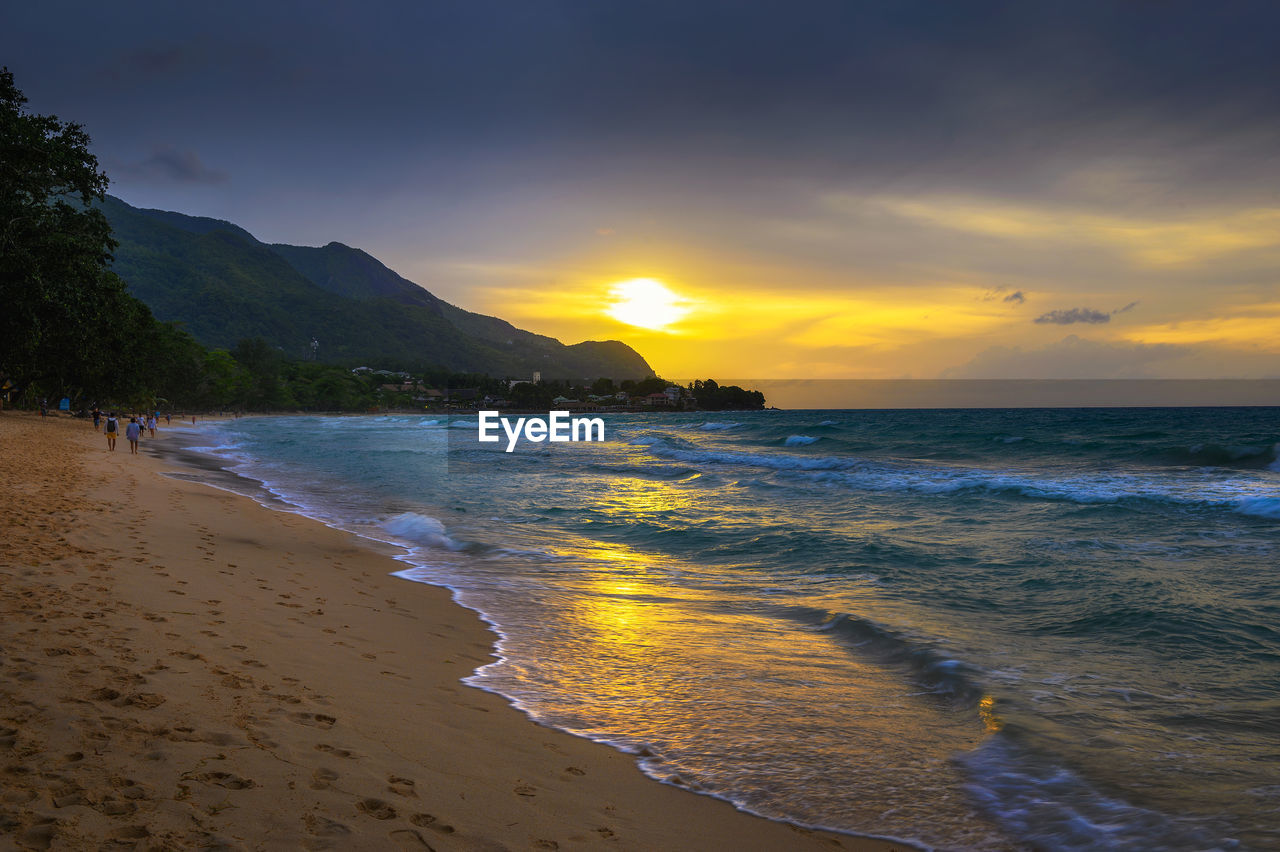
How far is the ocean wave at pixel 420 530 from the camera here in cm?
1577

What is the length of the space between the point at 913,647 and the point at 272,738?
6878 mm

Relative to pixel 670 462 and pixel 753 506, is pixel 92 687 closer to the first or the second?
pixel 753 506

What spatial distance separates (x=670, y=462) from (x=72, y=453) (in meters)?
27.2

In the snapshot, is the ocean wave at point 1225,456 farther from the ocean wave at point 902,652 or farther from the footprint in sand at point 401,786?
the footprint in sand at point 401,786

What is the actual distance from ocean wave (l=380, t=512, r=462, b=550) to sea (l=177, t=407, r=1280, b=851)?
12cm

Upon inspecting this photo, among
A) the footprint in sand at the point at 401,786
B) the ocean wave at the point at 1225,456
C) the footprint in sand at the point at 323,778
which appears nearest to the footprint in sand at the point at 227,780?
the footprint in sand at the point at 323,778

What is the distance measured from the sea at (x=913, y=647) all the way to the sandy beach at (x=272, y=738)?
61cm

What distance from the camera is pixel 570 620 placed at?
31.4ft

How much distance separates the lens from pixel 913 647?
8352 mm

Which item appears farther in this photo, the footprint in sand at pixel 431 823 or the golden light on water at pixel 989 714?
the golden light on water at pixel 989 714

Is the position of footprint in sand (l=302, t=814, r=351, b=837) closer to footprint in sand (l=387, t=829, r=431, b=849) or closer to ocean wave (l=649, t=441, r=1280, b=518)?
footprint in sand (l=387, t=829, r=431, b=849)

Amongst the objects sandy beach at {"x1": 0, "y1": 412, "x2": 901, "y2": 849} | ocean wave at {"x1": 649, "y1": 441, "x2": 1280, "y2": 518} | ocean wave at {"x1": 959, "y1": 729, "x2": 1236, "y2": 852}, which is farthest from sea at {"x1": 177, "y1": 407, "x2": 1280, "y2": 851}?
sandy beach at {"x1": 0, "y1": 412, "x2": 901, "y2": 849}

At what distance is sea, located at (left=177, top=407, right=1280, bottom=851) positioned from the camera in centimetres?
501

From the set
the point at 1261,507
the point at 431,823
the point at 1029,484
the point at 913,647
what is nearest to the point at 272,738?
the point at 431,823
